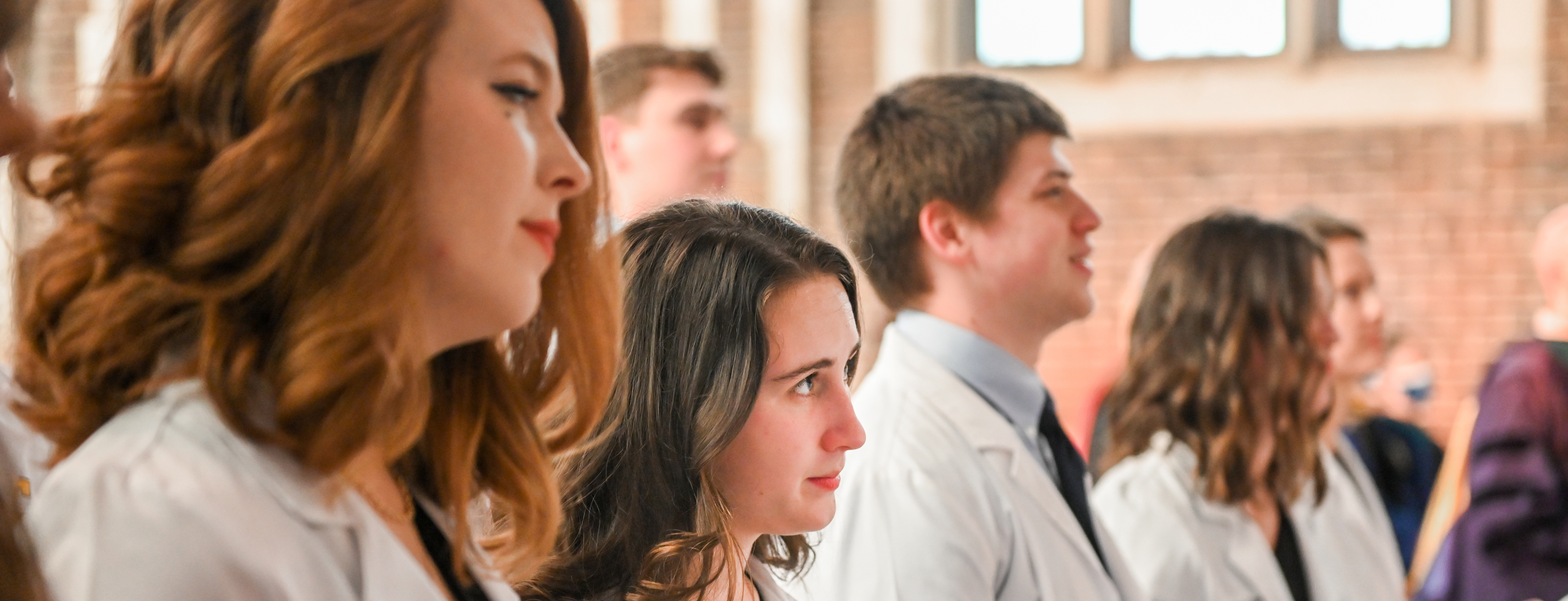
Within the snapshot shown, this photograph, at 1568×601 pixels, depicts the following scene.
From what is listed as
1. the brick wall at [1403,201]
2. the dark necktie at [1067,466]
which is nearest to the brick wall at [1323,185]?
the brick wall at [1403,201]

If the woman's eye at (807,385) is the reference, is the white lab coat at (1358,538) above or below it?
below

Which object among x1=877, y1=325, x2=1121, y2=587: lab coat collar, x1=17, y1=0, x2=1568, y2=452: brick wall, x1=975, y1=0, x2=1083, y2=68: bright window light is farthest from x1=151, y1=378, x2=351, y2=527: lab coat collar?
x1=975, y1=0, x2=1083, y2=68: bright window light

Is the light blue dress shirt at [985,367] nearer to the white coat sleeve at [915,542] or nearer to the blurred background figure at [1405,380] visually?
the white coat sleeve at [915,542]

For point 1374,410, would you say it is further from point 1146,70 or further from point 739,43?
point 739,43

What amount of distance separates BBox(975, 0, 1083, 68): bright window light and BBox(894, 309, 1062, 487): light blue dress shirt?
4.76 meters

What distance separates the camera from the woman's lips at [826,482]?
66.0 inches

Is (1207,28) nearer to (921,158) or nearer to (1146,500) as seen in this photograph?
(1146,500)

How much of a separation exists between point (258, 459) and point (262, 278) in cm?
13

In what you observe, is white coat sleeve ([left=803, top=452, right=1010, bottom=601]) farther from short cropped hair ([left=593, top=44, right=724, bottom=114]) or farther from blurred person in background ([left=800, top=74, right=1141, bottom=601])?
short cropped hair ([left=593, top=44, right=724, bottom=114])

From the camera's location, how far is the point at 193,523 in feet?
3.14

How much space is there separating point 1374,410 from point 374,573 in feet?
13.8

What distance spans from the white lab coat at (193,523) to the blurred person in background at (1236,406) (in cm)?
220

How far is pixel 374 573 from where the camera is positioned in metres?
1.05

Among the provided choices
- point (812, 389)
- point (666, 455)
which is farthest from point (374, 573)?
point (812, 389)
